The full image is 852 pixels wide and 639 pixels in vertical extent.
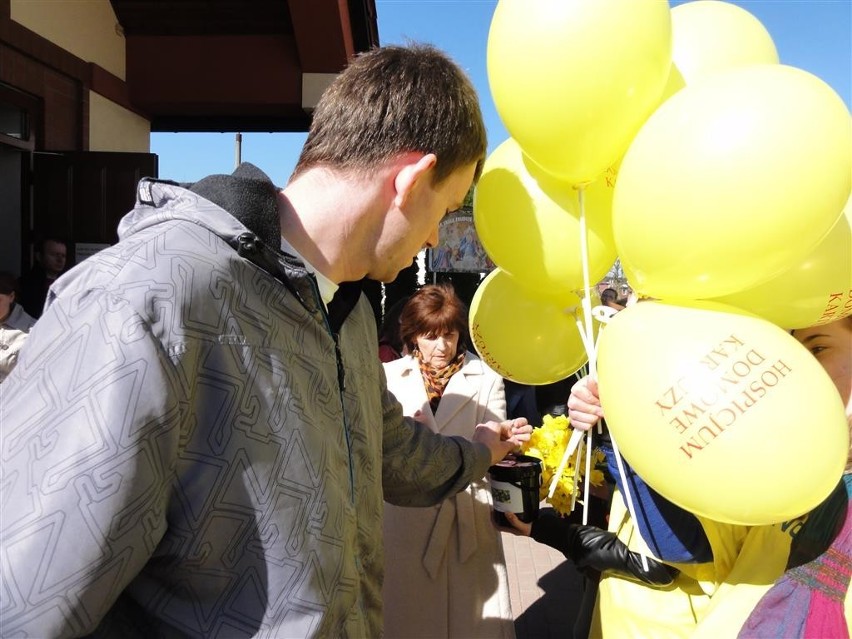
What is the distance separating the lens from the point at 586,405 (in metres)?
1.59

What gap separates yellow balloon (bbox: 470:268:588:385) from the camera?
1.81m

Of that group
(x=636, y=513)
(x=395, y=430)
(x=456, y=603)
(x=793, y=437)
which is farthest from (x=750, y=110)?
(x=456, y=603)

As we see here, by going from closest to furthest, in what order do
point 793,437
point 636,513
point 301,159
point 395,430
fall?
1. point 793,437
2. point 301,159
3. point 636,513
4. point 395,430

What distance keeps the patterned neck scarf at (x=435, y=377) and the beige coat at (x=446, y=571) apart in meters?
0.16

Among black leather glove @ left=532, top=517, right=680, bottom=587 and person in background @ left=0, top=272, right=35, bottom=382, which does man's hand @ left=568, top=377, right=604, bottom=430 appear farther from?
person in background @ left=0, top=272, right=35, bottom=382

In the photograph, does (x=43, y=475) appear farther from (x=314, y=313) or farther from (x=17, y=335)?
(x=17, y=335)

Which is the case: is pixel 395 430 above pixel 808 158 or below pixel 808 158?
below

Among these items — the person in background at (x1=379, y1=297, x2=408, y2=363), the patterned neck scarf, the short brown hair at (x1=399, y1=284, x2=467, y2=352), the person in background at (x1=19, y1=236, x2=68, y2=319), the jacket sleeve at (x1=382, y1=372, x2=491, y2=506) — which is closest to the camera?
the jacket sleeve at (x1=382, y1=372, x2=491, y2=506)

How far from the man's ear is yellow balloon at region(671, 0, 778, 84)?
2.17 ft

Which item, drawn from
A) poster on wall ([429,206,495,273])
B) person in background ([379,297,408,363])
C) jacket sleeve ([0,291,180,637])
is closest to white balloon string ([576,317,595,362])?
jacket sleeve ([0,291,180,637])

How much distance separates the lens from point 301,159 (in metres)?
1.21

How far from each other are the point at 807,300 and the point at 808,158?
13.2 inches

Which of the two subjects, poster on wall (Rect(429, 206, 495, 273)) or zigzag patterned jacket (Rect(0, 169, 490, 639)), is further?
poster on wall (Rect(429, 206, 495, 273))

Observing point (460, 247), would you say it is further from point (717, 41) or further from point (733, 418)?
point (733, 418)
